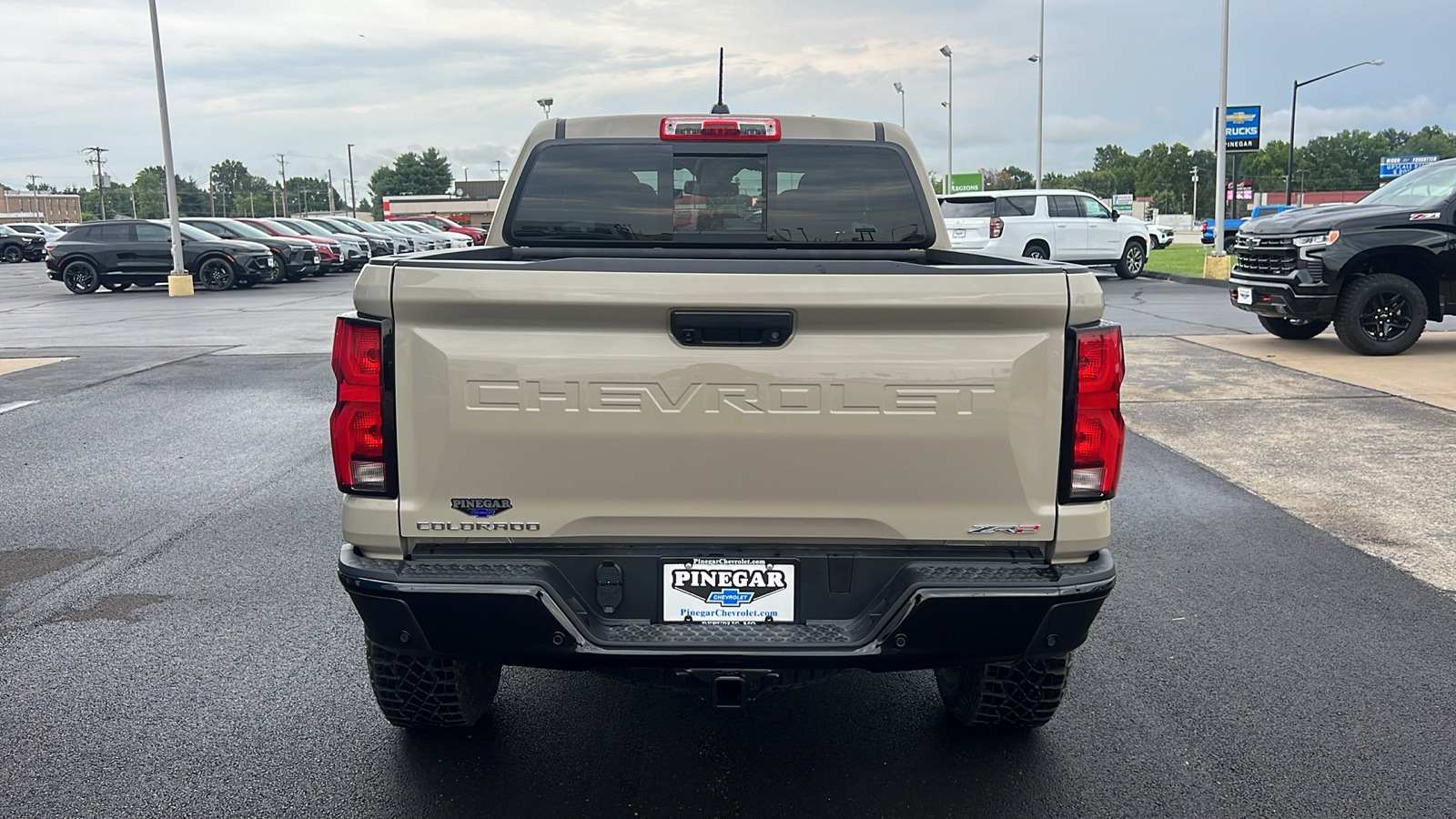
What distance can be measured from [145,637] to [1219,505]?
18.3ft

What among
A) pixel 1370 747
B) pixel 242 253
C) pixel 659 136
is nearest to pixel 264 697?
pixel 659 136

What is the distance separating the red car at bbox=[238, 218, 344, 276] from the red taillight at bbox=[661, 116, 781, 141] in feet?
87.3

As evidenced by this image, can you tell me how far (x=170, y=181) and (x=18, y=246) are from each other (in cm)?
2998

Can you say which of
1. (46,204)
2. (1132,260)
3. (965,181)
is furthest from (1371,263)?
(46,204)

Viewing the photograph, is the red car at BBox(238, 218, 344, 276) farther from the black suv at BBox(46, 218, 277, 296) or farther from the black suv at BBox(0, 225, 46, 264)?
the black suv at BBox(0, 225, 46, 264)

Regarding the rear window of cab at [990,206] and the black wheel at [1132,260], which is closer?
the rear window of cab at [990,206]

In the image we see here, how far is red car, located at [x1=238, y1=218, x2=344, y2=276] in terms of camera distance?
97.0ft

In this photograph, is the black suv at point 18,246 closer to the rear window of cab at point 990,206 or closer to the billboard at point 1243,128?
the rear window of cab at point 990,206

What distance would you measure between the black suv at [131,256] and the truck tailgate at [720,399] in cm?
2506

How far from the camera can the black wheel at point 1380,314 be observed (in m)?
11.5

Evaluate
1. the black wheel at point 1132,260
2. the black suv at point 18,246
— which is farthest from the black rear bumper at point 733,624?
the black suv at point 18,246

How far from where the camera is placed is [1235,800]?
10.5 feet

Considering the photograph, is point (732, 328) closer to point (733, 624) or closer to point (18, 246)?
point (733, 624)

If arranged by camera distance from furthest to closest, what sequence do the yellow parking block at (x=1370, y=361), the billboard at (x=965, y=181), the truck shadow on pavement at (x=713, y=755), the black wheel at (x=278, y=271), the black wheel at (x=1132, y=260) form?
the billboard at (x=965, y=181)
the black wheel at (x=278, y=271)
the black wheel at (x=1132, y=260)
the yellow parking block at (x=1370, y=361)
the truck shadow on pavement at (x=713, y=755)
